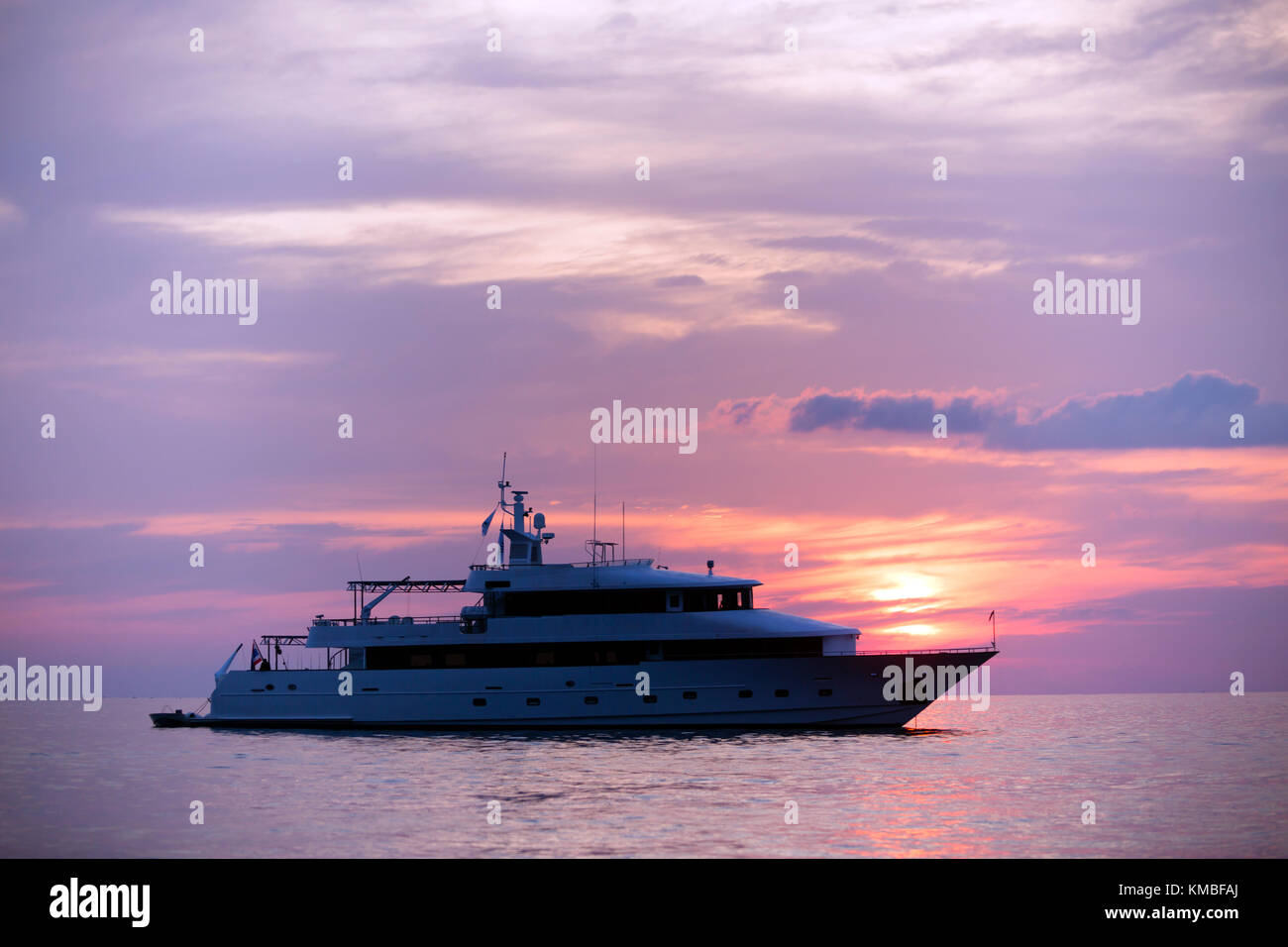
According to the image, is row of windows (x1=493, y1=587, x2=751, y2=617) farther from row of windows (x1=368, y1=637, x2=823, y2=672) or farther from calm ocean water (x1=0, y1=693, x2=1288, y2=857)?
calm ocean water (x1=0, y1=693, x2=1288, y2=857)

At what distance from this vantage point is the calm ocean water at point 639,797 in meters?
24.5

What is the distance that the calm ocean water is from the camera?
80.3 feet

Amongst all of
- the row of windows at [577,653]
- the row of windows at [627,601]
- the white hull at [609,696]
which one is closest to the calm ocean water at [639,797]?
the white hull at [609,696]

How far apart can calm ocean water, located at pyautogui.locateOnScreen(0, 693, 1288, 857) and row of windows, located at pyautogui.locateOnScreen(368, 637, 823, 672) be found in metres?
2.67

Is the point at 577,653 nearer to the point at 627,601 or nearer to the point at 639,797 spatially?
the point at 627,601

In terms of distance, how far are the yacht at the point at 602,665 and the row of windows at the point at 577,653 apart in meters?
0.05

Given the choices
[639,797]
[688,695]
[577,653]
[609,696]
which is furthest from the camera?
[577,653]

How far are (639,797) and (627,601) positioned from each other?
14.7 meters

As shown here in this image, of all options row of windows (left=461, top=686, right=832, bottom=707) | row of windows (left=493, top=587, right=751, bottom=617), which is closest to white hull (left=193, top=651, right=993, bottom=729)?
row of windows (left=461, top=686, right=832, bottom=707)

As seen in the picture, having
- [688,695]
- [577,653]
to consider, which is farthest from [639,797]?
[577,653]

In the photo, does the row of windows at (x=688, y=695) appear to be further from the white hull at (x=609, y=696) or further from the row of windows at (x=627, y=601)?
the row of windows at (x=627, y=601)

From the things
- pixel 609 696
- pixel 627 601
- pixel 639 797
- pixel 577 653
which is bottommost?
pixel 639 797

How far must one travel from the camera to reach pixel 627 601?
143 ft
